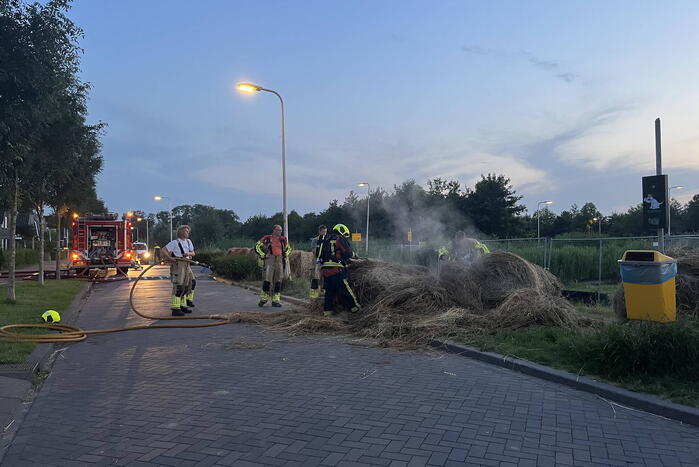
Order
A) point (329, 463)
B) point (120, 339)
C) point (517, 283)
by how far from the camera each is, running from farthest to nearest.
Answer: point (517, 283)
point (120, 339)
point (329, 463)

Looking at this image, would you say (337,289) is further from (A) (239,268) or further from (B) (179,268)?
(A) (239,268)

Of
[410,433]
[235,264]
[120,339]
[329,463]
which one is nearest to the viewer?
[329,463]

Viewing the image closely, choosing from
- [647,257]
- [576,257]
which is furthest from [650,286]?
[576,257]

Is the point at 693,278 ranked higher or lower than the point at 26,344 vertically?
higher

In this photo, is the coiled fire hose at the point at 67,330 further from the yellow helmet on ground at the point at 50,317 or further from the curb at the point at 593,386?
Result: the curb at the point at 593,386

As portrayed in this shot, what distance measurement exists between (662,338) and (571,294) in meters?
7.65

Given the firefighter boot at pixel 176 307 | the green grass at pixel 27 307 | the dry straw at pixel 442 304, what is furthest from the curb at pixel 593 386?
the firefighter boot at pixel 176 307

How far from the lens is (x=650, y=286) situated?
24.1ft

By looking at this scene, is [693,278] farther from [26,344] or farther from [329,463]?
[26,344]

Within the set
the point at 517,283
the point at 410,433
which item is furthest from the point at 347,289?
the point at 410,433

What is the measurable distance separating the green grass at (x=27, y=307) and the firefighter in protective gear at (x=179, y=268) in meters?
2.57

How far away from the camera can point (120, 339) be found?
30.1 feet

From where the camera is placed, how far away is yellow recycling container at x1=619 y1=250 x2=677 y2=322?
23.9ft

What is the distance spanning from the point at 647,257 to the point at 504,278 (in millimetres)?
2932
